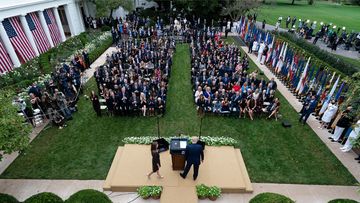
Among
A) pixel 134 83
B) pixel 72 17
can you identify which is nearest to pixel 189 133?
pixel 134 83

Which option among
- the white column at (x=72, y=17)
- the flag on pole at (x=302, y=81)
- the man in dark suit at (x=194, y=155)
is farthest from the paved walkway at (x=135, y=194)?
the white column at (x=72, y=17)

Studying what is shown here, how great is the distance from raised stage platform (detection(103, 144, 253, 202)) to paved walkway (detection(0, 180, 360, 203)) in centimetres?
29

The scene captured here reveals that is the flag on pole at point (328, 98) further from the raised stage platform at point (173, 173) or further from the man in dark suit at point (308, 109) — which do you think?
the raised stage platform at point (173, 173)

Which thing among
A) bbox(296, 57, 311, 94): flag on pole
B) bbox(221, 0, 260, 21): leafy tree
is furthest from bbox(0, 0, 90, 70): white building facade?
bbox(296, 57, 311, 94): flag on pole

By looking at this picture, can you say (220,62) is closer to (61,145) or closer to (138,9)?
(61,145)

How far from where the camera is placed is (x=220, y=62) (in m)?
17.0

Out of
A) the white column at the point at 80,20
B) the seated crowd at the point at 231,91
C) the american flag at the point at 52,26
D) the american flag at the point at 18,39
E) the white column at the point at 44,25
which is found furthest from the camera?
the white column at the point at 80,20

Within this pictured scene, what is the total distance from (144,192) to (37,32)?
2119cm

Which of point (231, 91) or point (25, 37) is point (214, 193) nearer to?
point (231, 91)

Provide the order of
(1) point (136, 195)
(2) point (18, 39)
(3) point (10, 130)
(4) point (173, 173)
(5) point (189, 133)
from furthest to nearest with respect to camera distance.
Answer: (2) point (18, 39) < (5) point (189, 133) < (4) point (173, 173) < (1) point (136, 195) < (3) point (10, 130)

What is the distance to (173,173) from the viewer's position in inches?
355

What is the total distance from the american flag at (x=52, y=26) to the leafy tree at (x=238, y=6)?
65.7 feet

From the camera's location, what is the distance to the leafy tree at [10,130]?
7.42m

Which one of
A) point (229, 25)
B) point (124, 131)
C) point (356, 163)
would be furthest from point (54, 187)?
point (229, 25)
